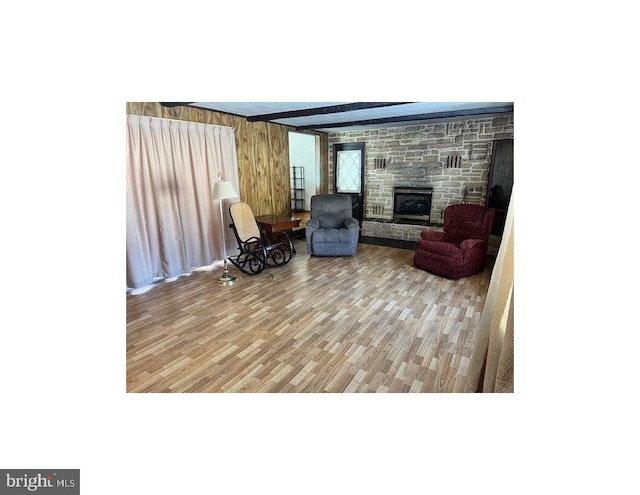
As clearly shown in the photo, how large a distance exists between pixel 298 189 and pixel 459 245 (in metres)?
4.21

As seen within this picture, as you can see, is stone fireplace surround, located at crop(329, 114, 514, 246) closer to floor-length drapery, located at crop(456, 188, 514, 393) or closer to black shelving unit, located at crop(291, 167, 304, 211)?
black shelving unit, located at crop(291, 167, 304, 211)

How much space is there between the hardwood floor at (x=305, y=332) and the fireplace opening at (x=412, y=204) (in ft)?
6.64

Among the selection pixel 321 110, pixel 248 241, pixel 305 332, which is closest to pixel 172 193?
pixel 248 241

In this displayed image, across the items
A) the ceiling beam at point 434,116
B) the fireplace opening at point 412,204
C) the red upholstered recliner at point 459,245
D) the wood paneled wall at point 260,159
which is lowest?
the red upholstered recliner at point 459,245

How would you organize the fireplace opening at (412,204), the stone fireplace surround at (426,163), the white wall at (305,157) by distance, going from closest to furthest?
the stone fireplace surround at (426,163)
the fireplace opening at (412,204)
the white wall at (305,157)

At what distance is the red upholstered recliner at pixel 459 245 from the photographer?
3672 mm

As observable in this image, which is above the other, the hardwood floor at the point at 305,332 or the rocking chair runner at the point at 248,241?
the rocking chair runner at the point at 248,241

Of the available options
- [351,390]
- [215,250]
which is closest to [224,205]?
[215,250]

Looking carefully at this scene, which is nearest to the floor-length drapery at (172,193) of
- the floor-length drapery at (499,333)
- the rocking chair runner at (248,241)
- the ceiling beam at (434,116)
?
the rocking chair runner at (248,241)

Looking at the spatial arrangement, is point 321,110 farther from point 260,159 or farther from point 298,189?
point 298,189

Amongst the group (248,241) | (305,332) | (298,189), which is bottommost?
(305,332)

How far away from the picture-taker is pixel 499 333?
1.19 metres

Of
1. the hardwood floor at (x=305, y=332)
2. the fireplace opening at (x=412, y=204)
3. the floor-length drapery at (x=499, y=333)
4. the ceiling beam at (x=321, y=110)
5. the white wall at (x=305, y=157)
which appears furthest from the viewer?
the white wall at (x=305, y=157)

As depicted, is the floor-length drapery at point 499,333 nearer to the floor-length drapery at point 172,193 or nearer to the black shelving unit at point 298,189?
the floor-length drapery at point 172,193
